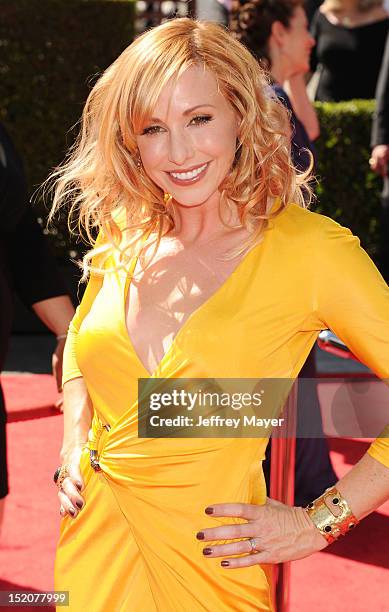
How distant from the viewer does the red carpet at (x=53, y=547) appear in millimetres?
3488

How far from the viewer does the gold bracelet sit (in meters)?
1.89

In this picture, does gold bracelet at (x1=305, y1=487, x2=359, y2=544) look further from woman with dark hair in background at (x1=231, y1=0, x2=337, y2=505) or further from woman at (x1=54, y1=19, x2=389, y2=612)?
woman with dark hair in background at (x1=231, y1=0, x2=337, y2=505)

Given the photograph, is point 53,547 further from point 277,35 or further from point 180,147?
point 180,147

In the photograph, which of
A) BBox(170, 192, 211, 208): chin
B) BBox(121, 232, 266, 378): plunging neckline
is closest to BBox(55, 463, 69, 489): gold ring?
BBox(121, 232, 266, 378): plunging neckline

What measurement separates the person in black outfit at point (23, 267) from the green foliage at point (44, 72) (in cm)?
414

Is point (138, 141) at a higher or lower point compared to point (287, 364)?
higher

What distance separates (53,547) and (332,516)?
2175 mm

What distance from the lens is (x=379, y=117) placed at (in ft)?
20.3

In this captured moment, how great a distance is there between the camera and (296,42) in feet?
13.0

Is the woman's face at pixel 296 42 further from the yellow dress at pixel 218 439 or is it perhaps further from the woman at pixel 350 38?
the woman at pixel 350 38

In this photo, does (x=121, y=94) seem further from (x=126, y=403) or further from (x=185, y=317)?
(x=126, y=403)

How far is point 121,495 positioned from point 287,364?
390mm

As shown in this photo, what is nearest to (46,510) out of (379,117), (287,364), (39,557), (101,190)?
(39,557)

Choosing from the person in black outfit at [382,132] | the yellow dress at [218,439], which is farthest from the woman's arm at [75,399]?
the person in black outfit at [382,132]
